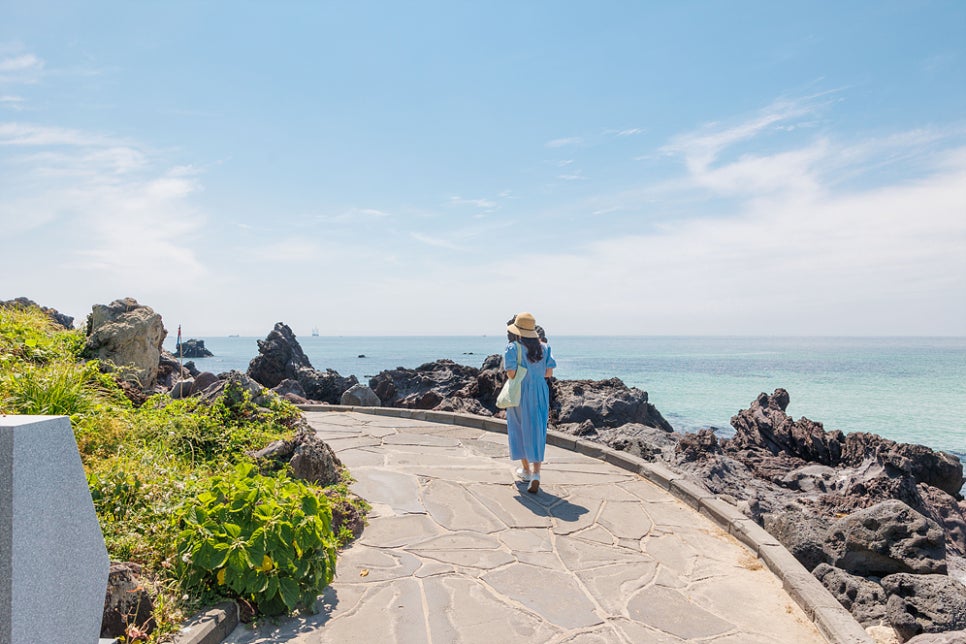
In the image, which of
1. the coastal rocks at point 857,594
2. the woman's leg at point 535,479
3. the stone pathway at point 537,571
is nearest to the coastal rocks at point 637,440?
the stone pathway at point 537,571

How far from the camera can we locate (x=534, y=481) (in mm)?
6621

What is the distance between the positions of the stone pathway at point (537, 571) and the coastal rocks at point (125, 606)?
53 centimetres

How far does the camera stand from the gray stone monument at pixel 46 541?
223cm

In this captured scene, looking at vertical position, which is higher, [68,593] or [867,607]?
[68,593]

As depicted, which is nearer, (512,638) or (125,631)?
(125,631)

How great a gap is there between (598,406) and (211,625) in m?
11.1

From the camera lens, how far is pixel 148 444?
5.60 m

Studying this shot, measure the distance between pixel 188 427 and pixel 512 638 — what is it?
419 cm

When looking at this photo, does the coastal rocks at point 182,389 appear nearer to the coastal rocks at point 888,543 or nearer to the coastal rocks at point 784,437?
the coastal rocks at point 888,543

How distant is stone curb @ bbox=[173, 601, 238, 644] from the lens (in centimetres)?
326

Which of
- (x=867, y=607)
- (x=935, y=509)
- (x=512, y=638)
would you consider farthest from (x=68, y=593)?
(x=935, y=509)

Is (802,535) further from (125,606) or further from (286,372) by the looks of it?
(286,372)

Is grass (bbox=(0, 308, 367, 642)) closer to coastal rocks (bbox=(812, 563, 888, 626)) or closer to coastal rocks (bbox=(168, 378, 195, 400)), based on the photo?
coastal rocks (bbox=(168, 378, 195, 400))

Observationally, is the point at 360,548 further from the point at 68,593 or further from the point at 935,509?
the point at 935,509
